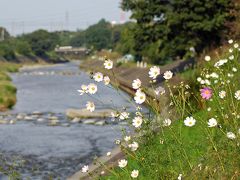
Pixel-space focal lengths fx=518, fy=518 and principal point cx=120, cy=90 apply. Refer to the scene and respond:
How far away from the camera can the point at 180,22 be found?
128ft

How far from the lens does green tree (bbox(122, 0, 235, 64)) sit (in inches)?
1527

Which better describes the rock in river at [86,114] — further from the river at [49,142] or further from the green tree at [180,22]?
the green tree at [180,22]

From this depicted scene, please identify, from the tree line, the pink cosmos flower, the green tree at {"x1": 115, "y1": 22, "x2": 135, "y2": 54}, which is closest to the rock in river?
the tree line

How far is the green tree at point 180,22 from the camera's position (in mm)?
38781

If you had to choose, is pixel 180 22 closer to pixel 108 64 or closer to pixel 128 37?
pixel 128 37

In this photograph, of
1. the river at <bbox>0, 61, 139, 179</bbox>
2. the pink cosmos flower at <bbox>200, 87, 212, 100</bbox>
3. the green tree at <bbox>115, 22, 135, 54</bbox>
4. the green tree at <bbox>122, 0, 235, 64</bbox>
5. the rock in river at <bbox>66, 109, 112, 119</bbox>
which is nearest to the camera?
the pink cosmos flower at <bbox>200, 87, 212, 100</bbox>

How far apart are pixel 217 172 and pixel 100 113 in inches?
1077

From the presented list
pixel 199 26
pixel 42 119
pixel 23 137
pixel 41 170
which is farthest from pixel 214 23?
pixel 41 170

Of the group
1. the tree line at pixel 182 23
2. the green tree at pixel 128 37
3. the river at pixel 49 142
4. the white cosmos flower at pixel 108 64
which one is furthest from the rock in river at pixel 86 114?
the white cosmos flower at pixel 108 64

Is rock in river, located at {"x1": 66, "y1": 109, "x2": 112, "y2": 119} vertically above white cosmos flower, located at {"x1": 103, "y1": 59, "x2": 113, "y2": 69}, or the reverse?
white cosmos flower, located at {"x1": 103, "y1": 59, "x2": 113, "y2": 69}

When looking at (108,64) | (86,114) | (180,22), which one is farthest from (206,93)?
(180,22)

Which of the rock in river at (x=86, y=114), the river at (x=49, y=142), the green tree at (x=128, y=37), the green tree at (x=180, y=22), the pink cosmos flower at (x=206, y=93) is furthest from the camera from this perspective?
the green tree at (x=128, y=37)

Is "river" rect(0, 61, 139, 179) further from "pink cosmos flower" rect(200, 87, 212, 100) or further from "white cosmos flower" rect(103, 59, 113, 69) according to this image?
"white cosmos flower" rect(103, 59, 113, 69)

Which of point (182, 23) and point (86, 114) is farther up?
point (182, 23)
